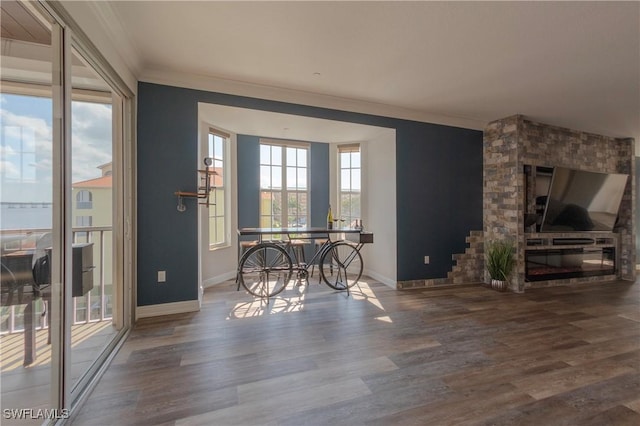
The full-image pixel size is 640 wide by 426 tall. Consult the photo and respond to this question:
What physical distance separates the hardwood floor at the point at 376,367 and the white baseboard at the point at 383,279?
27.2 inches

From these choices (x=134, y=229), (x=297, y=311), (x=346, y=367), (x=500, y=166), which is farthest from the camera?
(x=500, y=166)

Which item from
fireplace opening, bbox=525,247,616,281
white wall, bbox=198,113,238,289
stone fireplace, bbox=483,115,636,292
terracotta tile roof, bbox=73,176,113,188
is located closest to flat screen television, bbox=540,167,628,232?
stone fireplace, bbox=483,115,636,292

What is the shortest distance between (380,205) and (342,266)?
3.88 ft

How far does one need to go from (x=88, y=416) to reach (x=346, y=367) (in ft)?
5.07

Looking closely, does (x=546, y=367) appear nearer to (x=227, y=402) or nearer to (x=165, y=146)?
(x=227, y=402)

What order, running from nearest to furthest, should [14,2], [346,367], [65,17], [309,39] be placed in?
1. [14,2]
2. [65,17]
3. [346,367]
4. [309,39]

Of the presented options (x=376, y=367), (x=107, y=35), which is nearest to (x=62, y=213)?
(x=107, y=35)

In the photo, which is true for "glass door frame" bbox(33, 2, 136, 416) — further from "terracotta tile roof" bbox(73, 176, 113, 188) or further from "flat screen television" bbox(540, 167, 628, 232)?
"flat screen television" bbox(540, 167, 628, 232)

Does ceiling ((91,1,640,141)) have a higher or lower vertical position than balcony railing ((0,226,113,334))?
higher

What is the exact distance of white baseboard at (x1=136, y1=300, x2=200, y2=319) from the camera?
9.10ft

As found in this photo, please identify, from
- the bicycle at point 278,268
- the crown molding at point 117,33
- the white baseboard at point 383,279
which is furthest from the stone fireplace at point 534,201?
the crown molding at point 117,33

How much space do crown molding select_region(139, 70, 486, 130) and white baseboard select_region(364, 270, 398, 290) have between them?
7.88 feet

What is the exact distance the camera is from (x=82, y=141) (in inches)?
80.9

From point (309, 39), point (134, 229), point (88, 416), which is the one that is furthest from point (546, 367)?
point (134, 229)
